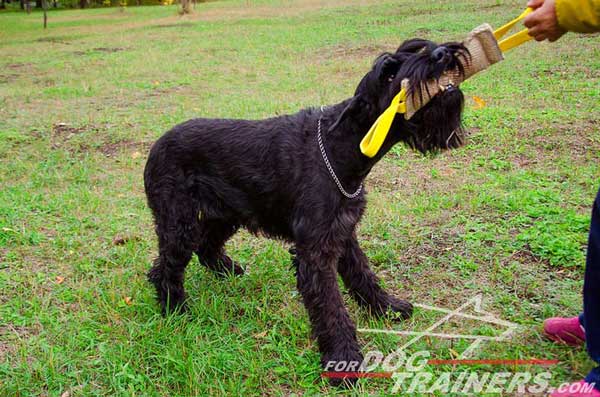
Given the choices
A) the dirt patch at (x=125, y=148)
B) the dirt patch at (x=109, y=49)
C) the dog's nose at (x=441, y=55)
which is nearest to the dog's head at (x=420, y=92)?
the dog's nose at (x=441, y=55)

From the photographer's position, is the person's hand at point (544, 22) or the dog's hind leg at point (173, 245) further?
the dog's hind leg at point (173, 245)

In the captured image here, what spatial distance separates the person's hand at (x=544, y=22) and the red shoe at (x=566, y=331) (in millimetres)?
1650

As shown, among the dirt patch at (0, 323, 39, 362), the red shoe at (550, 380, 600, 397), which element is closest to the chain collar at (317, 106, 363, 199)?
the red shoe at (550, 380, 600, 397)

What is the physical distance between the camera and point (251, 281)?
428 centimetres

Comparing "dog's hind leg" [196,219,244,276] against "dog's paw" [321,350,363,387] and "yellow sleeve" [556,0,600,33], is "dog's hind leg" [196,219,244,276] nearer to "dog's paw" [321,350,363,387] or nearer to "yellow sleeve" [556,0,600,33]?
"dog's paw" [321,350,363,387]

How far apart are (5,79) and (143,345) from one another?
1300cm

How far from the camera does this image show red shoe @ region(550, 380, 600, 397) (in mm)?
2648

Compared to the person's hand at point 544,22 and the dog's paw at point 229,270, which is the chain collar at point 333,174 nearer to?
the person's hand at point 544,22

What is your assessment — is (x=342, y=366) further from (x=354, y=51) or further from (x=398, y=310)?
(x=354, y=51)

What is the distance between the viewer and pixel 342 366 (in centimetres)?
327

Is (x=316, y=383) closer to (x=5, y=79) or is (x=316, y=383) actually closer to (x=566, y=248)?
(x=566, y=248)

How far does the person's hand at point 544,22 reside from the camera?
2.63 metres

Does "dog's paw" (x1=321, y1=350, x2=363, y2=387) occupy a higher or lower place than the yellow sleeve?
lower

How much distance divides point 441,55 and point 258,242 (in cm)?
275
